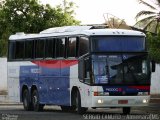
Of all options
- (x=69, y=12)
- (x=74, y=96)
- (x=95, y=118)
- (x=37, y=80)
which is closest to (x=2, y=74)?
(x=69, y=12)

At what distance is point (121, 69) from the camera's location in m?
24.1

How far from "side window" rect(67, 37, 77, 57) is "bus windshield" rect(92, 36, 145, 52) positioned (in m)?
1.28

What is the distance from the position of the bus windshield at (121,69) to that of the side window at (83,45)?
649mm

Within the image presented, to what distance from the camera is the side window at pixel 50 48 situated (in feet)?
89.0

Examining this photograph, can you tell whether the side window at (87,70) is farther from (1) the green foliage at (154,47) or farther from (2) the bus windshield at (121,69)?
(1) the green foliage at (154,47)

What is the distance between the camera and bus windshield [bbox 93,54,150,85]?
78.6 feet

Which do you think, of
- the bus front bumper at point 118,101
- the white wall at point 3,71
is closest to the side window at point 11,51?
the bus front bumper at point 118,101

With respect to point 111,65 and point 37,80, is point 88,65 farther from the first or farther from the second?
point 37,80

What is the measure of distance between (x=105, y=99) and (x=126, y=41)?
7.97ft


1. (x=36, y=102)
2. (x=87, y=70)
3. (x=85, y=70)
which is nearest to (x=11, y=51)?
(x=36, y=102)

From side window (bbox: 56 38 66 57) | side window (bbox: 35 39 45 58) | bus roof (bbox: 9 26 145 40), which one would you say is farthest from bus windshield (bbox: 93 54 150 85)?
side window (bbox: 35 39 45 58)

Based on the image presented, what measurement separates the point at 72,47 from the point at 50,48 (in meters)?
2.04

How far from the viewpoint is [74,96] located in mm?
25688

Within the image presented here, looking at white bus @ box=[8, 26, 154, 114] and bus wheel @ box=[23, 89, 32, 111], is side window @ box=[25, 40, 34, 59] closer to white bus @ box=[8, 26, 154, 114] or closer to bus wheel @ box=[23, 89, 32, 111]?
white bus @ box=[8, 26, 154, 114]
